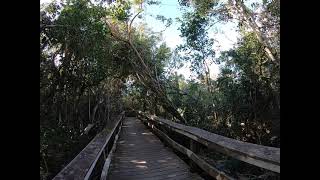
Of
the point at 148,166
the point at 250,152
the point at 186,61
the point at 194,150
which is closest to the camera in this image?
the point at 250,152

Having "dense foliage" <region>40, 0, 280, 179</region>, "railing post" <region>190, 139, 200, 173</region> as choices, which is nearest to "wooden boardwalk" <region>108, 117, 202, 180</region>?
"railing post" <region>190, 139, 200, 173</region>

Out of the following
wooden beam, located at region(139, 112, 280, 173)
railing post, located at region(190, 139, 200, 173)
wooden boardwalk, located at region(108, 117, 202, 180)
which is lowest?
wooden boardwalk, located at region(108, 117, 202, 180)

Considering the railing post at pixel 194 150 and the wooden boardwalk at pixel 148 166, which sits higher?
the railing post at pixel 194 150

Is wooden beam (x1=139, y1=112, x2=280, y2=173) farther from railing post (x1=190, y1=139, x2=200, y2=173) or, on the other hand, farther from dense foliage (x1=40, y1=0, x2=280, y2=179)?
dense foliage (x1=40, y1=0, x2=280, y2=179)

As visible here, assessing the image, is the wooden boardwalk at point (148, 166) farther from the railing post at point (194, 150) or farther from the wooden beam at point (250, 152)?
the wooden beam at point (250, 152)

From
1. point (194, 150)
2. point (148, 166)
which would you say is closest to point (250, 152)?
point (194, 150)

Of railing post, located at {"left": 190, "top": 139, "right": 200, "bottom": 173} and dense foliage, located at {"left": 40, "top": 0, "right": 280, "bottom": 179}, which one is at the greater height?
dense foliage, located at {"left": 40, "top": 0, "right": 280, "bottom": 179}

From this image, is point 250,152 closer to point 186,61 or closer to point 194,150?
point 194,150

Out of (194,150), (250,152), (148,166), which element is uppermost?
(250,152)

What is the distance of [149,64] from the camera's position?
77.6ft

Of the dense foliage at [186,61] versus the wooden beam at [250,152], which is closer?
the wooden beam at [250,152]

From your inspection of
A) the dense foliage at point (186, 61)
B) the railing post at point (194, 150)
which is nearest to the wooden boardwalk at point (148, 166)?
the railing post at point (194, 150)

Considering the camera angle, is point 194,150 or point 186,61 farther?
point 186,61
